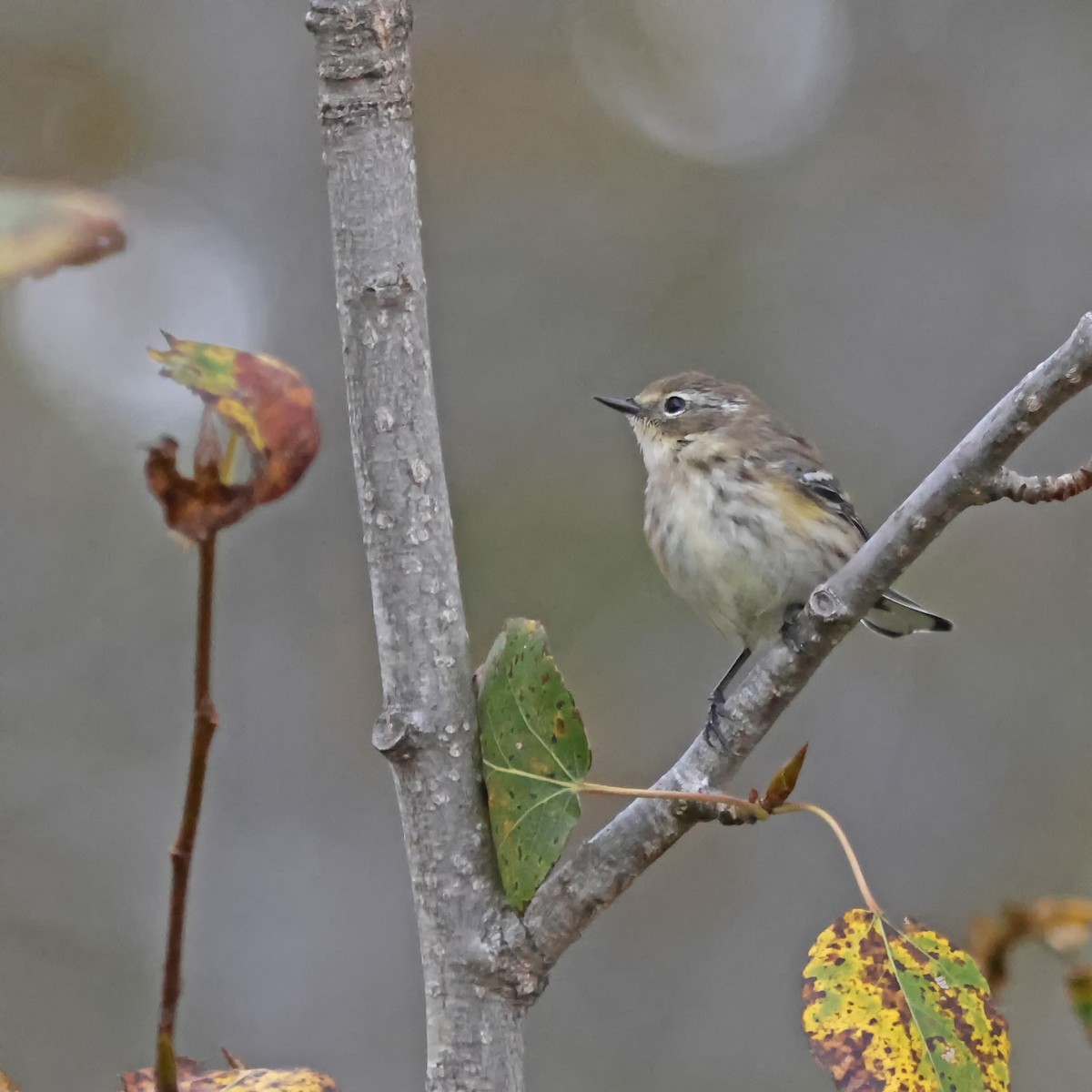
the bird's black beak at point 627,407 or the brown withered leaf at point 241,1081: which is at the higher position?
the bird's black beak at point 627,407

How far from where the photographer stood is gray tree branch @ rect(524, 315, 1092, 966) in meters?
1.46

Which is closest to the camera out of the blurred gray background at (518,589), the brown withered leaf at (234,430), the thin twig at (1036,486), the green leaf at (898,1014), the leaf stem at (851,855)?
the brown withered leaf at (234,430)

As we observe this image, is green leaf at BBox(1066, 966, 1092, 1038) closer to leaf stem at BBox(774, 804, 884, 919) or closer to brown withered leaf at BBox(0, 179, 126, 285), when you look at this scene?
leaf stem at BBox(774, 804, 884, 919)

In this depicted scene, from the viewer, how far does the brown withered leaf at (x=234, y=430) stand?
876 millimetres

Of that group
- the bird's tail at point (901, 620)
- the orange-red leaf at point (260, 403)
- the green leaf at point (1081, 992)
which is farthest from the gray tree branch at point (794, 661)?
the bird's tail at point (901, 620)

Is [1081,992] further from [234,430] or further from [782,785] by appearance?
[234,430]

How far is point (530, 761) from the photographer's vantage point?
150 centimetres

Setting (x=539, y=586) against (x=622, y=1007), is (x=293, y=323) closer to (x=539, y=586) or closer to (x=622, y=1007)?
(x=539, y=586)

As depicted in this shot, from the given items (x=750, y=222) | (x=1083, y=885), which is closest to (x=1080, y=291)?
(x=750, y=222)

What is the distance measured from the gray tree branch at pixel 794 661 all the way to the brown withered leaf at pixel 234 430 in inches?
29.7

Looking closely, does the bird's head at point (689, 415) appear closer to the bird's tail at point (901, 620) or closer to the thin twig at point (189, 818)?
the bird's tail at point (901, 620)

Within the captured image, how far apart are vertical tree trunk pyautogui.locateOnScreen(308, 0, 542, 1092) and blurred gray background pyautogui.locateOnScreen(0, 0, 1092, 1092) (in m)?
4.25

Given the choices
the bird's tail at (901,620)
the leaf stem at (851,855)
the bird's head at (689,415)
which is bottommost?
the leaf stem at (851,855)

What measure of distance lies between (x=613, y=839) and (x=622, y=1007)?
5132 mm
